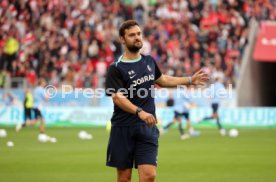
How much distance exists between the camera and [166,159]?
19922 mm

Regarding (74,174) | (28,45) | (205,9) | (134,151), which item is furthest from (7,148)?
(205,9)

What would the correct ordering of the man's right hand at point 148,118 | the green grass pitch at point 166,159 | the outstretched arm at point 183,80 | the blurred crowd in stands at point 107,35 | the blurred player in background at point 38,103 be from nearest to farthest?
the man's right hand at point 148,118 → the outstretched arm at point 183,80 → the green grass pitch at point 166,159 → the blurred player in background at point 38,103 → the blurred crowd in stands at point 107,35

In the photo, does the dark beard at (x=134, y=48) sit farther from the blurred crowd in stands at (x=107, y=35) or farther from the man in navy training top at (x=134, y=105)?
the blurred crowd in stands at (x=107, y=35)

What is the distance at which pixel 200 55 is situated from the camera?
38.1 metres

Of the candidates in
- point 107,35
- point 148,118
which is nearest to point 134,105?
point 148,118

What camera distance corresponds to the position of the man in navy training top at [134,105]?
33.4 feet

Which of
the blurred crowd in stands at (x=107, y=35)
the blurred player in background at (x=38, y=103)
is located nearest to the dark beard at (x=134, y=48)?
the blurred player in background at (x=38, y=103)

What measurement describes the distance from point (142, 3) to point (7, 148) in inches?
778

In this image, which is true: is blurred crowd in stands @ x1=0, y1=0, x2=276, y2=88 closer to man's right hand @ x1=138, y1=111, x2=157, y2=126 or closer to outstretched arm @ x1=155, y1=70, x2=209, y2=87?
outstretched arm @ x1=155, y1=70, x2=209, y2=87

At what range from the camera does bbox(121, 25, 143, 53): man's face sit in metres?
10.2

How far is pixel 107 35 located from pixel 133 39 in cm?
2923

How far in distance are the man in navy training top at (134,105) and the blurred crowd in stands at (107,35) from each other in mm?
26252

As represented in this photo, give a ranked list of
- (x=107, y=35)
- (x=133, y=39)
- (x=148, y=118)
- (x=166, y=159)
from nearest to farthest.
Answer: (x=148, y=118) → (x=133, y=39) → (x=166, y=159) → (x=107, y=35)

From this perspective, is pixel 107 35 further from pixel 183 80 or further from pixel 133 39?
pixel 133 39
